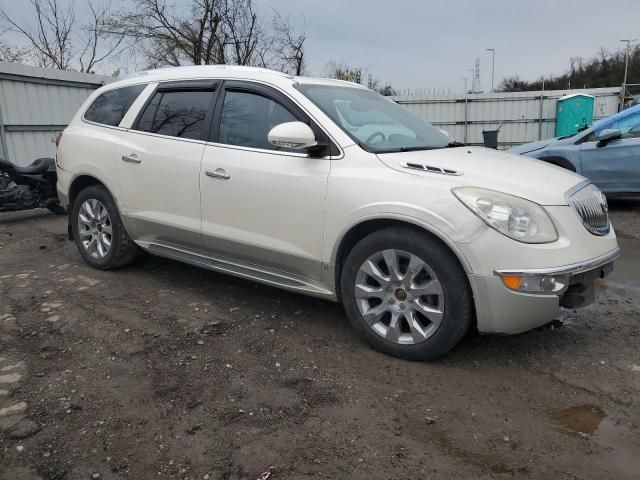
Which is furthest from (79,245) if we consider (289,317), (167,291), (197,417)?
(197,417)

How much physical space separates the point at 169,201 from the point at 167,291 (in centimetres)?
83

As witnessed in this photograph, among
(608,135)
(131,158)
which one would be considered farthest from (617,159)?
(131,158)

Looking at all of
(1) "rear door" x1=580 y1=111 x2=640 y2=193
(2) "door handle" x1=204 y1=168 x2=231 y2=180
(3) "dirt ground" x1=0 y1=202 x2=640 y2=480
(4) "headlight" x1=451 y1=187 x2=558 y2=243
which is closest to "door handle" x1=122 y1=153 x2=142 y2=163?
(2) "door handle" x1=204 y1=168 x2=231 y2=180

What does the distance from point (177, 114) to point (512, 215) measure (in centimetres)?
282

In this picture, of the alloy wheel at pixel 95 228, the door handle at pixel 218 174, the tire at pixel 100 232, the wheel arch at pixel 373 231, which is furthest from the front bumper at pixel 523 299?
the alloy wheel at pixel 95 228

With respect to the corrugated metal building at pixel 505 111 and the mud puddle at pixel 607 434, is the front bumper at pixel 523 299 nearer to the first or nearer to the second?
the mud puddle at pixel 607 434

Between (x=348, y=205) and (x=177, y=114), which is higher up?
(x=177, y=114)

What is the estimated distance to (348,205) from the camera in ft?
11.1

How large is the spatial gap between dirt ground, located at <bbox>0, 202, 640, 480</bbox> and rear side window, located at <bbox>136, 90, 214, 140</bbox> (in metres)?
1.37

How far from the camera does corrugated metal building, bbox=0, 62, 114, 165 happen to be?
9.29 m

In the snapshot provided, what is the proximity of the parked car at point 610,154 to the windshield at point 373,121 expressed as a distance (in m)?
5.17

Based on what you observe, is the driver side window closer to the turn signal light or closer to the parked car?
the parked car

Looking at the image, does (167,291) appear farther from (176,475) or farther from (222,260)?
(176,475)

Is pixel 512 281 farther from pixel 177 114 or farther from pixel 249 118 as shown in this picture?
pixel 177 114
